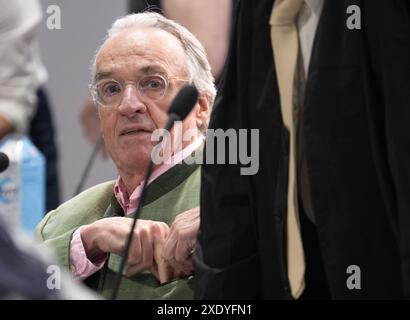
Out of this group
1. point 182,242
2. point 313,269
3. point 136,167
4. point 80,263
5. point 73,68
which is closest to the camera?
point 313,269

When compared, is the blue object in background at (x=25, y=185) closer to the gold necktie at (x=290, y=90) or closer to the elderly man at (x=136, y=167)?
the elderly man at (x=136, y=167)

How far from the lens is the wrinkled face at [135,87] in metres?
2.54

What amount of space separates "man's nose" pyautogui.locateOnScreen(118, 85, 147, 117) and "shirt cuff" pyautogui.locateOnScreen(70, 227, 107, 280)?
12.5 inches

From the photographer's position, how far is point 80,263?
96.7 inches

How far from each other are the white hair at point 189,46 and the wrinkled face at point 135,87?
0.05ft

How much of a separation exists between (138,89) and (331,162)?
2.72 ft

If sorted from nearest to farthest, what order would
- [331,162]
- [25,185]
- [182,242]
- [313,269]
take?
[331,162] → [313,269] → [182,242] → [25,185]

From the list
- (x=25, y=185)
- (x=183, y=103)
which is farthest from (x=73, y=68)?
(x=183, y=103)

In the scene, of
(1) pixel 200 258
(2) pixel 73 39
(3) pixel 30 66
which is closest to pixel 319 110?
(1) pixel 200 258

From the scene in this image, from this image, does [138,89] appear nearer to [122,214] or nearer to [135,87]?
[135,87]

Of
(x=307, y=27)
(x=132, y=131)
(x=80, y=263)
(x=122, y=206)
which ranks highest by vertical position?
(x=307, y=27)

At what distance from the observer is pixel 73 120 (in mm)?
3234

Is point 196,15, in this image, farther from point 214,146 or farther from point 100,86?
point 214,146

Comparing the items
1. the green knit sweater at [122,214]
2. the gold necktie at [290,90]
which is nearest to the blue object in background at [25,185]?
the green knit sweater at [122,214]
